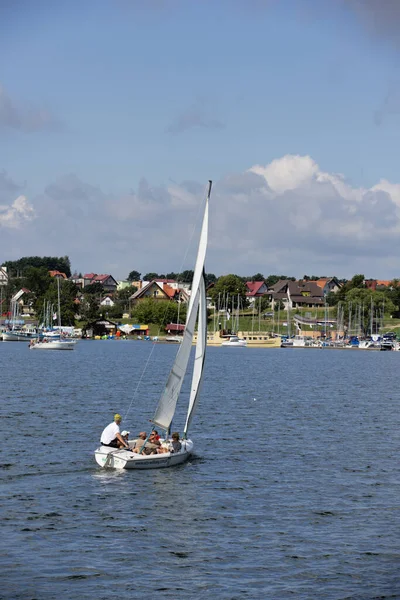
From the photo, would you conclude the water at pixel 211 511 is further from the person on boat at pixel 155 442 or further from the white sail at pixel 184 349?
the white sail at pixel 184 349

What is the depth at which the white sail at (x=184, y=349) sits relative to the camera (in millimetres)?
41625

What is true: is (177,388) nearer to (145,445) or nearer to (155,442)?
(155,442)

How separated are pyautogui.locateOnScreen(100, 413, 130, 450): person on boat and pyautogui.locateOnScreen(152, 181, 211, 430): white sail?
8.04ft

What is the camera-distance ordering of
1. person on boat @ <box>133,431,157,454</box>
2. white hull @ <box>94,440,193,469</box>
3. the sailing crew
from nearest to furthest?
white hull @ <box>94,440,193,469</box>
person on boat @ <box>133,431,157,454</box>
the sailing crew

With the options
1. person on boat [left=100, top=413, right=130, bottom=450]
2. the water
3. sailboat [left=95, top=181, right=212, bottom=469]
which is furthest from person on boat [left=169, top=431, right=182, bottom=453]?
person on boat [left=100, top=413, right=130, bottom=450]

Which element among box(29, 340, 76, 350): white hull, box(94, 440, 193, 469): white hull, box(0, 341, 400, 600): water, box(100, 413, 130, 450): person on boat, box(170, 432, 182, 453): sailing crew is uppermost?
box(29, 340, 76, 350): white hull

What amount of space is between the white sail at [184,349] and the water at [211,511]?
277cm

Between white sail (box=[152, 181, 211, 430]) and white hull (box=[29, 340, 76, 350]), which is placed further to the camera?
white hull (box=[29, 340, 76, 350])

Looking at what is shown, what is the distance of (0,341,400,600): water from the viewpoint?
84.5ft

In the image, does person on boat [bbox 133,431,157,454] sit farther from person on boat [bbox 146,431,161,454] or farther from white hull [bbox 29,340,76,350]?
white hull [bbox 29,340,76,350]

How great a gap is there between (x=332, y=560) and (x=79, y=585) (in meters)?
8.04

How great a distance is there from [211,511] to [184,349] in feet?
32.5

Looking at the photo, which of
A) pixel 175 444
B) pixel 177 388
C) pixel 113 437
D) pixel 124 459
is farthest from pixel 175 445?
pixel 113 437

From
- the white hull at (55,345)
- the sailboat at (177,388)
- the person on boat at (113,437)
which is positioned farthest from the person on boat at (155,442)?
the white hull at (55,345)
